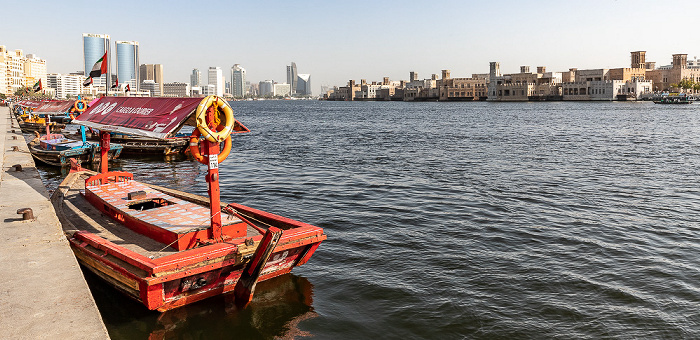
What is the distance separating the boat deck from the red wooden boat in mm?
22

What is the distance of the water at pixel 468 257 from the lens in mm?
10102

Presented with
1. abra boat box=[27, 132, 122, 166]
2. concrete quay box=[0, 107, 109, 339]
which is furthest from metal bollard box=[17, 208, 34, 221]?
abra boat box=[27, 132, 122, 166]

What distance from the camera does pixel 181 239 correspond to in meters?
10.2

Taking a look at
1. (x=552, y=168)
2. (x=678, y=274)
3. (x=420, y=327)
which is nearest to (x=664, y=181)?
(x=552, y=168)

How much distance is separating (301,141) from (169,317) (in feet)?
133

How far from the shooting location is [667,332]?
32.0 feet

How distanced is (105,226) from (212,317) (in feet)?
13.6

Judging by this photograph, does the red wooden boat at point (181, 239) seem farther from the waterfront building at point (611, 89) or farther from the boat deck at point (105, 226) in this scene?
the waterfront building at point (611, 89)

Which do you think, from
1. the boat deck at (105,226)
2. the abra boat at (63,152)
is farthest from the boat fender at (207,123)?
the abra boat at (63,152)

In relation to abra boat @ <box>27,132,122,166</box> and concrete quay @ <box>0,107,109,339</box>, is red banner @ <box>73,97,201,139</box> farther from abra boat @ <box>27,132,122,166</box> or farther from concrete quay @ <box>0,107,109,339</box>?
abra boat @ <box>27,132,122,166</box>

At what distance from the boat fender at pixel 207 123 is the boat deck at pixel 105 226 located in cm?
208

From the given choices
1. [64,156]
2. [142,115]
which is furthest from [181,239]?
[64,156]

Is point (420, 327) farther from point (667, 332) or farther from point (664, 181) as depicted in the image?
point (664, 181)

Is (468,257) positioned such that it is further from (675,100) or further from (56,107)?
(675,100)
